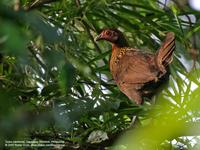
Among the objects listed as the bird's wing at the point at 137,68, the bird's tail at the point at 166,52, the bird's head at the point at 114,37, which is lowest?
the bird's wing at the point at 137,68

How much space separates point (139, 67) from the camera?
2.74 meters

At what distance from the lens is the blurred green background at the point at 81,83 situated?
1.83 feet

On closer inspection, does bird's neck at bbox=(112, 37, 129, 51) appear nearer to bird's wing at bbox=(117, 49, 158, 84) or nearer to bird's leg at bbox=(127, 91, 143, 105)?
bird's wing at bbox=(117, 49, 158, 84)

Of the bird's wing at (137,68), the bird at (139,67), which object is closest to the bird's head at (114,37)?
the bird at (139,67)

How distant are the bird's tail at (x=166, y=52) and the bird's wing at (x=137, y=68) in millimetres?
107

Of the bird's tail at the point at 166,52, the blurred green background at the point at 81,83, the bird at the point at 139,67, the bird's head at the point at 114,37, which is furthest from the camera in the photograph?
the bird's head at the point at 114,37

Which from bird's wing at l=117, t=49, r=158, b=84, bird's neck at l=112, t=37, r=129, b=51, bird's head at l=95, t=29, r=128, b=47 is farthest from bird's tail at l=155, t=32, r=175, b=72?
bird's neck at l=112, t=37, r=129, b=51

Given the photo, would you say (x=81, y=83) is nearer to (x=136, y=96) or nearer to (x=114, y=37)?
(x=136, y=96)

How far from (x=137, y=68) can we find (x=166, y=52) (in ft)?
1.37

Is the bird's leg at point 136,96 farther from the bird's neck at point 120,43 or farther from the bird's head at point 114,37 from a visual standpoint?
the bird's neck at point 120,43

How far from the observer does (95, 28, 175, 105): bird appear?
240 cm

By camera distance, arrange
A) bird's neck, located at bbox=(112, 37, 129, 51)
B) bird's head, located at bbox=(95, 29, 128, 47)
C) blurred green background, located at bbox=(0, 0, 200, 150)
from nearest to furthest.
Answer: blurred green background, located at bbox=(0, 0, 200, 150) → bird's head, located at bbox=(95, 29, 128, 47) → bird's neck, located at bbox=(112, 37, 129, 51)

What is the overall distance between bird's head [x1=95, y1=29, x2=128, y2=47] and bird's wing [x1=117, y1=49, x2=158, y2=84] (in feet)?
0.59

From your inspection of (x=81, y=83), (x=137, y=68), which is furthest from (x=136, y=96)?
(x=81, y=83)
